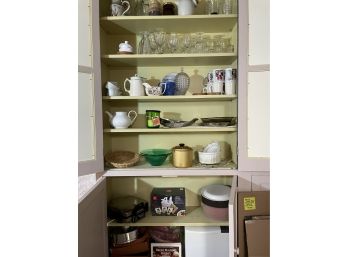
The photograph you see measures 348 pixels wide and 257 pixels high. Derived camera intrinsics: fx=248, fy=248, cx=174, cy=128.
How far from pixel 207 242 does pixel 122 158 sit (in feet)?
2.28

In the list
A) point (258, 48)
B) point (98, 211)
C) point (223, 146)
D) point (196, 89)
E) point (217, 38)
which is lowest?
point (98, 211)

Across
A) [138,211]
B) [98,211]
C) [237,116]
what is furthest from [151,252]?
[237,116]

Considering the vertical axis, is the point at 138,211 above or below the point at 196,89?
below

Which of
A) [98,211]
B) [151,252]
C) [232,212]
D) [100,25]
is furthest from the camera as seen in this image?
[151,252]

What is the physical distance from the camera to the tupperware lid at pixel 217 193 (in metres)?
1.38

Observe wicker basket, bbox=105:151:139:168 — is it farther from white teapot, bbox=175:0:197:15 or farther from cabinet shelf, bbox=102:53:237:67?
white teapot, bbox=175:0:197:15

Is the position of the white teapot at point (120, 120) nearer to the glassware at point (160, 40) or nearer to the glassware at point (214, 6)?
the glassware at point (160, 40)

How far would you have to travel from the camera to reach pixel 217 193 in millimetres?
1425

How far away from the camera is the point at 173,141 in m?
1.64

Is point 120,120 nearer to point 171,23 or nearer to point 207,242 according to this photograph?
point 171,23

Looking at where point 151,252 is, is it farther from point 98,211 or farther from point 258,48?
point 258,48

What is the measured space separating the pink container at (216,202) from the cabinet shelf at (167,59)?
0.77 m

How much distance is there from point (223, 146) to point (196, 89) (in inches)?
16.1

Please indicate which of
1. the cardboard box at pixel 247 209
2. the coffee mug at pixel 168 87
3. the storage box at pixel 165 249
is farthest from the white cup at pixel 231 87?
the storage box at pixel 165 249
